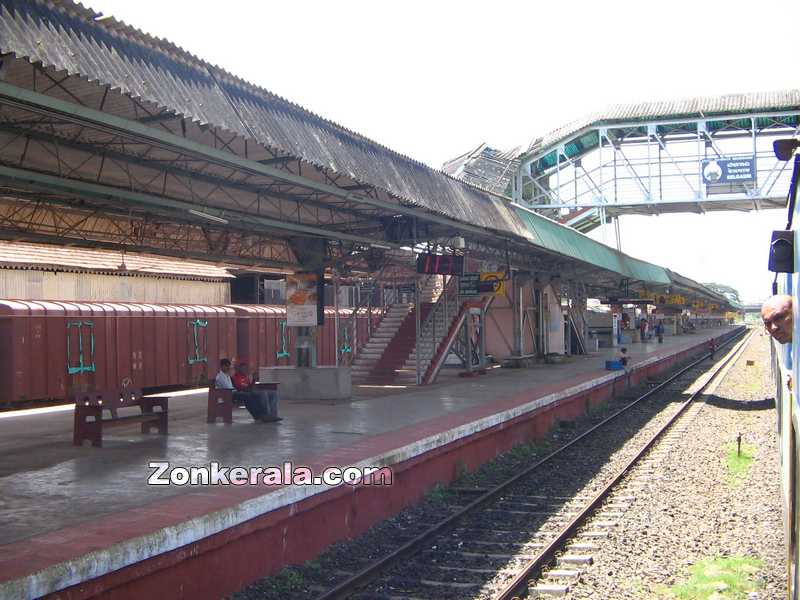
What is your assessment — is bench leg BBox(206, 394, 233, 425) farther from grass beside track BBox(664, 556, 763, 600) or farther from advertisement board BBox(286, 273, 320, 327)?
grass beside track BBox(664, 556, 763, 600)

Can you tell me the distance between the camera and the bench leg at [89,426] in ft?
32.2

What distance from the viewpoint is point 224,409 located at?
40.2 feet

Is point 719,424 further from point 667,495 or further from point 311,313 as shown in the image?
point 311,313

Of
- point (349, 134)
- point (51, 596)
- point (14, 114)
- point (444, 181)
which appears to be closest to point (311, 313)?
point (444, 181)

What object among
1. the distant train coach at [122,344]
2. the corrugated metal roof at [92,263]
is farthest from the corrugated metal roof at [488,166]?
the distant train coach at [122,344]

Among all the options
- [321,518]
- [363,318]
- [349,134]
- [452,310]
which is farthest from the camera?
[363,318]

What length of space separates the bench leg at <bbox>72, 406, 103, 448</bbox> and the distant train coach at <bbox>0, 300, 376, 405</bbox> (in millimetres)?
6658

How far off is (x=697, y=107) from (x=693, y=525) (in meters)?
34.8

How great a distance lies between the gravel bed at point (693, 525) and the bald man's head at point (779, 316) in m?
2.74

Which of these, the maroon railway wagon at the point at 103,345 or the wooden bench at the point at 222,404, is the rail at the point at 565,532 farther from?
the maroon railway wagon at the point at 103,345

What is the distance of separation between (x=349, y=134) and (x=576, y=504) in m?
6.16

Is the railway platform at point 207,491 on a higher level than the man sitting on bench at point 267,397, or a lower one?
lower

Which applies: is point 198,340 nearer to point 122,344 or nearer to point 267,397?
point 122,344

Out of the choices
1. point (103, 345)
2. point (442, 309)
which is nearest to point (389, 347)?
point (442, 309)
